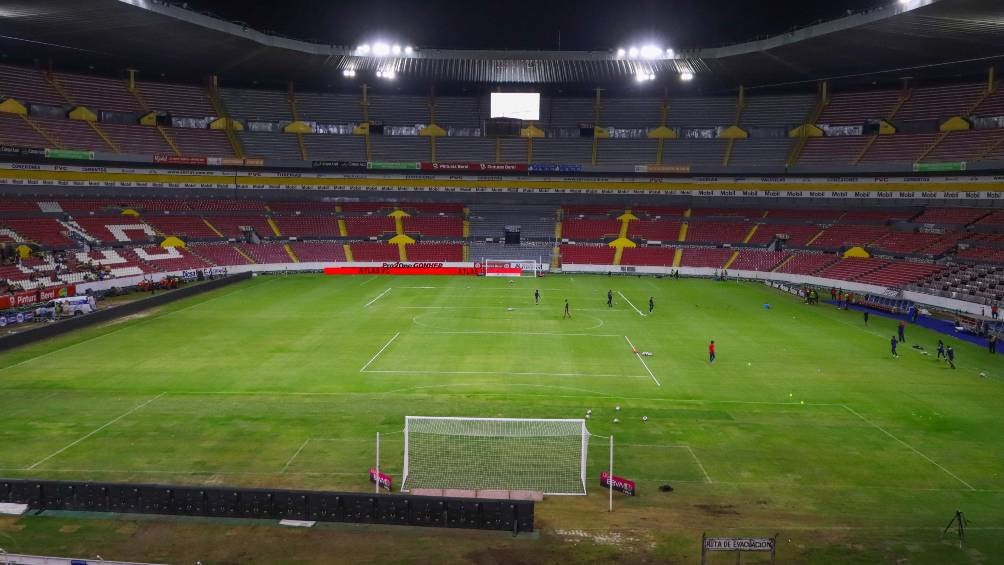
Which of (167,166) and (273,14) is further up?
(273,14)

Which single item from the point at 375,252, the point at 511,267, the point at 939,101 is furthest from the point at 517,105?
the point at 939,101

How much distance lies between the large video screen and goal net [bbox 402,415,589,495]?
58.3m

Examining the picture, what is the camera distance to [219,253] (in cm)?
6331

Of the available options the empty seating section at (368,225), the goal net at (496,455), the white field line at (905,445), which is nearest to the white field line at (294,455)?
the goal net at (496,455)

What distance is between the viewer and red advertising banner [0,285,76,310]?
38.0 m

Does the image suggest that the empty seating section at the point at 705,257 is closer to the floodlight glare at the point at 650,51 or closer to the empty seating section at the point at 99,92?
the floodlight glare at the point at 650,51

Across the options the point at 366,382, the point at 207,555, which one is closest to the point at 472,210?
the point at 366,382

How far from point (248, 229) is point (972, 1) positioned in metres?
64.2

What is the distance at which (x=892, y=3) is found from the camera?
4212 centimetres

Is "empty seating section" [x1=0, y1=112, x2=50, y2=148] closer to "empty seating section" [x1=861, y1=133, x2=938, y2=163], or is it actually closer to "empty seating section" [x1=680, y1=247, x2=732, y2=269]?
"empty seating section" [x1=680, y1=247, x2=732, y2=269]

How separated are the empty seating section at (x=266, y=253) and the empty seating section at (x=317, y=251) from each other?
1.32m

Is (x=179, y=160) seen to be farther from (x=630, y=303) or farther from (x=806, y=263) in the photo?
(x=806, y=263)

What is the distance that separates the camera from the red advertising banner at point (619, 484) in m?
15.8

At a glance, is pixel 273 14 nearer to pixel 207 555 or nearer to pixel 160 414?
pixel 160 414
